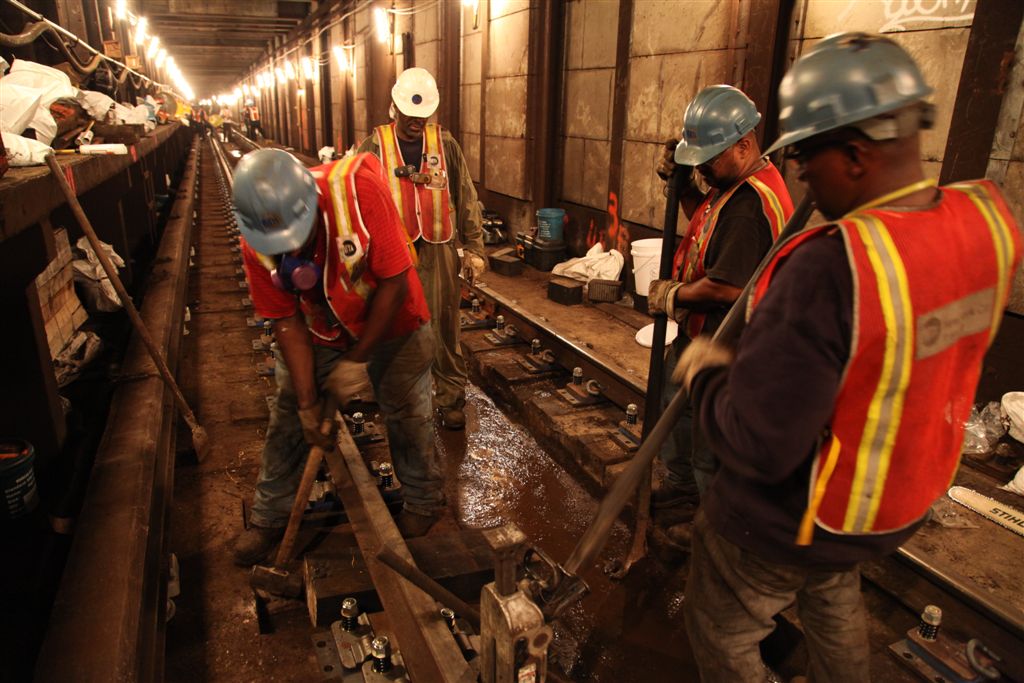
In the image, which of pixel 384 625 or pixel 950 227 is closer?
pixel 950 227

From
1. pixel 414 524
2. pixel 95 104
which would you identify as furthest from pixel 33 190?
pixel 95 104

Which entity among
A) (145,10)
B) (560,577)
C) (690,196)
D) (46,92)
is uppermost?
(145,10)

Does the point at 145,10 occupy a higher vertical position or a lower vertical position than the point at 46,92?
higher

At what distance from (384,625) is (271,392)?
109 inches

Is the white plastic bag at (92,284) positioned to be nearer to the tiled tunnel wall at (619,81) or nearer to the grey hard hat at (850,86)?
the tiled tunnel wall at (619,81)

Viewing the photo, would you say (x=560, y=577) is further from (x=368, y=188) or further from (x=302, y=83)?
(x=302, y=83)

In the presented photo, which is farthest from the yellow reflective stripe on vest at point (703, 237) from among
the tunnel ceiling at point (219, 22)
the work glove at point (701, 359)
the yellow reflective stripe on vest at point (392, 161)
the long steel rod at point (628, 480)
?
the tunnel ceiling at point (219, 22)

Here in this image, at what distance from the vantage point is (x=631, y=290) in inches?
281

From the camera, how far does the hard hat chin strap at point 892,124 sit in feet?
4.50

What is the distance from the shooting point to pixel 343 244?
260 centimetres

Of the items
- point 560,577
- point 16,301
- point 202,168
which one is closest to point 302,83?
point 202,168

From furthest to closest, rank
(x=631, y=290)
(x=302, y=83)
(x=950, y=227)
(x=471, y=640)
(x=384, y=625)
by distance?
(x=302, y=83) → (x=631, y=290) → (x=384, y=625) → (x=471, y=640) → (x=950, y=227)

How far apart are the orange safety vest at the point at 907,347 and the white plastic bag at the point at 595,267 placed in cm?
556

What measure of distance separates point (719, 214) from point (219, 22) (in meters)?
28.6
